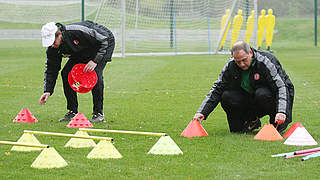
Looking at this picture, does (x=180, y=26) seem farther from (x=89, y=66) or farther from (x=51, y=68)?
(x=89, y=66)

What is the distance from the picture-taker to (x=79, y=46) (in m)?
8.21

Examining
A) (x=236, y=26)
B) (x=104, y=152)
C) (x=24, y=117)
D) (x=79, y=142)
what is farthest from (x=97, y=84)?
(x=236, y=26)

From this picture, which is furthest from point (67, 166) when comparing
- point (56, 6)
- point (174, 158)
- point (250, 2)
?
point (56, 6)

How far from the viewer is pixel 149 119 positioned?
355 inches

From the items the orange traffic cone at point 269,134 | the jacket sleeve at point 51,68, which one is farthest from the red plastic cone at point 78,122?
the orange traffic cone at point 269,134

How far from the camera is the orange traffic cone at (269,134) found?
6.96m

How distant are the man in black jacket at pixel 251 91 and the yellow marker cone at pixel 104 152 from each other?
1659 millimetres

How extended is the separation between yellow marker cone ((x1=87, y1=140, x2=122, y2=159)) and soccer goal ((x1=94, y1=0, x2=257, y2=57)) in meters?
19.8

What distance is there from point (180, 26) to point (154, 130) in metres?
23.3

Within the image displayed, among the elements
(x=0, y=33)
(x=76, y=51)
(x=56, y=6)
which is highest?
(x=76, y=51)

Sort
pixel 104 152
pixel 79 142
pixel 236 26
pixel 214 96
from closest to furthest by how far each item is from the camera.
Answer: pixel 104 152
pixel 79 142
pixel 214 96
pixel 236 26

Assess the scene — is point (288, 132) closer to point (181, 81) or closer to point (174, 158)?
point (174, 158)

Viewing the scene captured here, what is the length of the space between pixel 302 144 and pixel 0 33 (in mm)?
41123

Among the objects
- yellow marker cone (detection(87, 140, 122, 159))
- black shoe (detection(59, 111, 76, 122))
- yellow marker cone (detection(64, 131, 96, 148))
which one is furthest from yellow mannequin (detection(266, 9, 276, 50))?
yellow marker cone (detection(87, 140, 122, 159))
